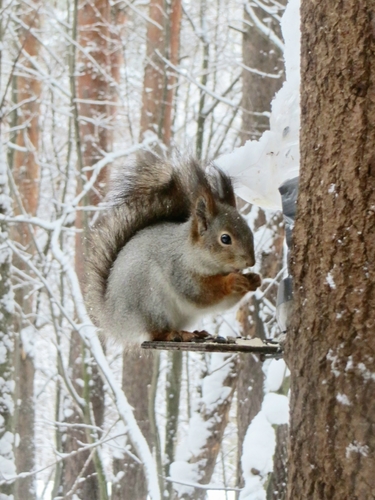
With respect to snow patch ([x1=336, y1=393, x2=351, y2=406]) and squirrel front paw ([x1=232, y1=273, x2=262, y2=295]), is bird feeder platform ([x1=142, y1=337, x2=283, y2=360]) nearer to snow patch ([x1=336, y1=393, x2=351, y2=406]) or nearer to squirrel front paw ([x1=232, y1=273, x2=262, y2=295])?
squirrel front paw ([x1=232, y1=273, x2=262, y2=295])

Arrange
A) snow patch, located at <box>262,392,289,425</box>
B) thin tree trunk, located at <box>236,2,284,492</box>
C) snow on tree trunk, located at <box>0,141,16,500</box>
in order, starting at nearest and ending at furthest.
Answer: snow patch, located at <box>262,392,289,425</box>, snow on tree trunk, located at <box>0,141,16,500</box>, thin tree trunk, located at <box>236,2,284,492</box>

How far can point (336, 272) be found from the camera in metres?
1.21

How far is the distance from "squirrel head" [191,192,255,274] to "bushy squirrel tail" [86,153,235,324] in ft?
0.19

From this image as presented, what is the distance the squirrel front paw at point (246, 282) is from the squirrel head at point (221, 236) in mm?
29

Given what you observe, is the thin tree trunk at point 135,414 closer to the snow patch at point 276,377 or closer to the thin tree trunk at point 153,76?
the thin tree trunk at point 153,76

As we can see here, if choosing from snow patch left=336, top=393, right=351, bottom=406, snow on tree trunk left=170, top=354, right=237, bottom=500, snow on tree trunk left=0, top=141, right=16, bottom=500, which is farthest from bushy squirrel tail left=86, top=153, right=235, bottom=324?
snow on tree trunk left=170, top=354, right=237, bottom=500

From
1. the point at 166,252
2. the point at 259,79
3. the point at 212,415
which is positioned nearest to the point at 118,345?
the point at 166,252

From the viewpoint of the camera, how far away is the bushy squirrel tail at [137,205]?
6.82 feet

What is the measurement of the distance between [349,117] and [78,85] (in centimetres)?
566

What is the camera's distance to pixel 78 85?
6598mm

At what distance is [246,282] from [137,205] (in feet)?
1.57

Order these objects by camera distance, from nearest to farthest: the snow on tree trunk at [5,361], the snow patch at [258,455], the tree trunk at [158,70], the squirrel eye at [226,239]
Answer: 1. the squirrel eye at [226,239]
2. the snow patch at [258,455]
3. the snow on tree trunk at [5,361]
4. the tree trunk at [158,70]

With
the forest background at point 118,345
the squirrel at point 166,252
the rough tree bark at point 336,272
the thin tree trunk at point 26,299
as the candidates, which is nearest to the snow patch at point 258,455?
the forest background at point 118,345

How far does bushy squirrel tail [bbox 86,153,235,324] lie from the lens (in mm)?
2078
